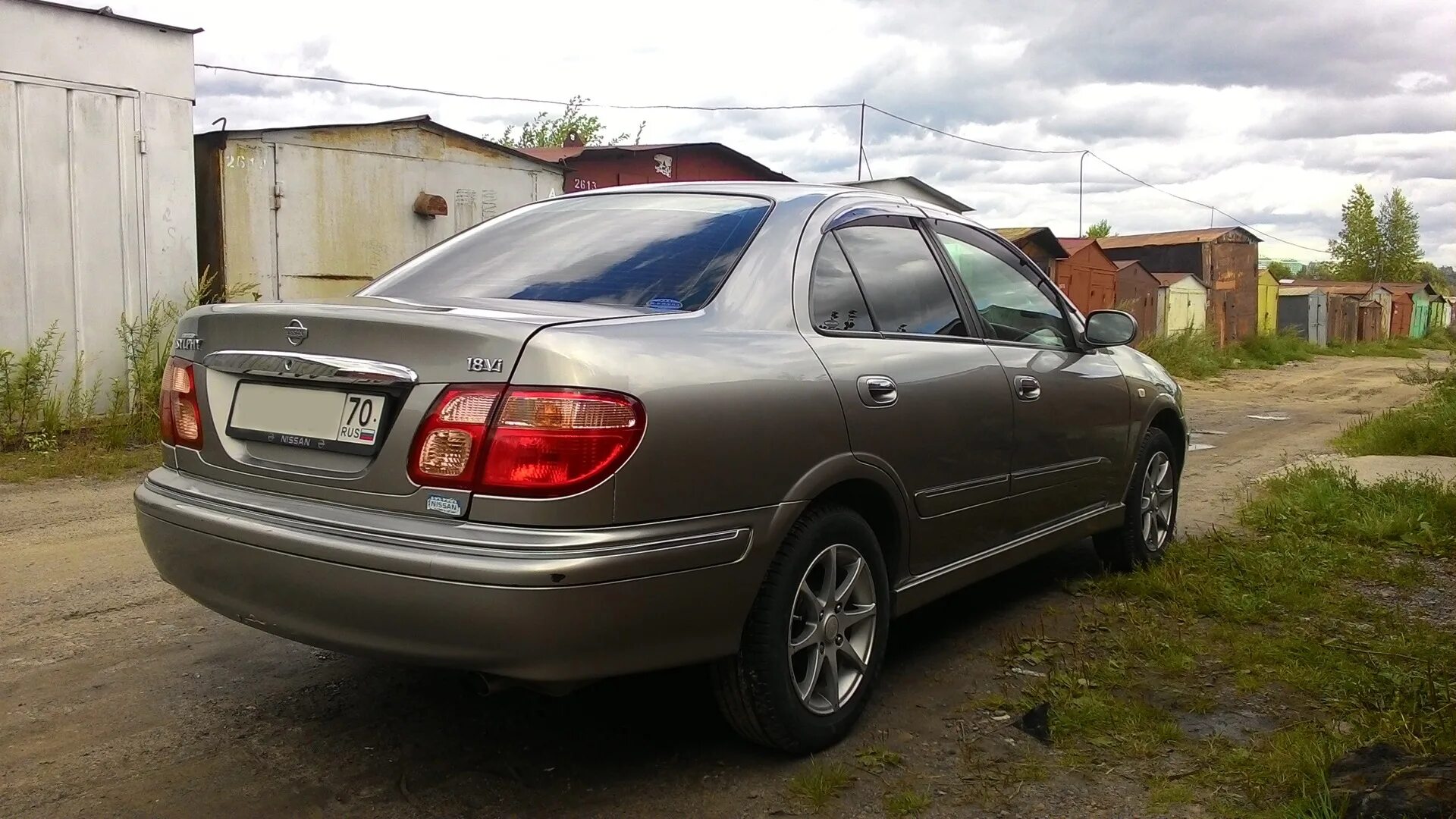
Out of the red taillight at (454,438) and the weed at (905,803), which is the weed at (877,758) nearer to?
the weed at (905,803)

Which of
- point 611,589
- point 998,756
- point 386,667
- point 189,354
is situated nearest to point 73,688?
point 386,667

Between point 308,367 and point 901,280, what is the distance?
1894 mm

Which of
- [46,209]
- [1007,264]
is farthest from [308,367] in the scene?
[46,209]

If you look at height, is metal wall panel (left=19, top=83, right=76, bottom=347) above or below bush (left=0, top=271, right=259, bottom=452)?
above

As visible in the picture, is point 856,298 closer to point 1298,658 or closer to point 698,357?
point 698,357

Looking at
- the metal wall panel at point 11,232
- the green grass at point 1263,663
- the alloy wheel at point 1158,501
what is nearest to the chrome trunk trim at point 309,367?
the green grass at point 1263,663

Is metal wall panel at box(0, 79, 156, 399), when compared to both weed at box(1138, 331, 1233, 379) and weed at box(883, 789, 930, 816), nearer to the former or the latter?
weed at box(883, 789, 930, 816)

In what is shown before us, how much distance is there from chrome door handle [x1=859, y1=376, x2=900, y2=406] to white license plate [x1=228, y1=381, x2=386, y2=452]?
131 cm

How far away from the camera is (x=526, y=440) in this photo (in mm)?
2576

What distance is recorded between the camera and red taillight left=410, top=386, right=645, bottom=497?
2574 mm

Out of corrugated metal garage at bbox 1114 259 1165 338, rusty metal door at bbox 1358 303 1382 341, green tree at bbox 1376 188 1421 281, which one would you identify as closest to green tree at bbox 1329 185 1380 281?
green tree at bbox 1376 188 1421 281

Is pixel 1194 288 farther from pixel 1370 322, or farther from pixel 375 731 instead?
pixel 375 731

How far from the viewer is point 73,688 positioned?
3.64 metres

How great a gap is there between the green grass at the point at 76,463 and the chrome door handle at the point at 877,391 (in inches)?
230
